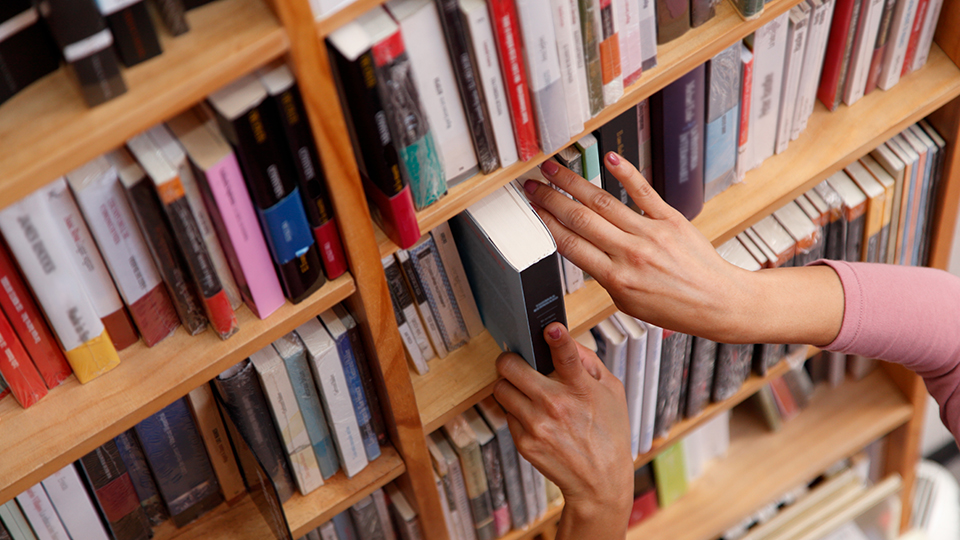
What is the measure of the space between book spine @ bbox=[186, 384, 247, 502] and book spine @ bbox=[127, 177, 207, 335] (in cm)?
14

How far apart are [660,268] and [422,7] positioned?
0.41 m

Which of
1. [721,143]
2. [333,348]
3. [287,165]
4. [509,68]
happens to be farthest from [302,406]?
[721,143]

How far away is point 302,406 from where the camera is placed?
105cm

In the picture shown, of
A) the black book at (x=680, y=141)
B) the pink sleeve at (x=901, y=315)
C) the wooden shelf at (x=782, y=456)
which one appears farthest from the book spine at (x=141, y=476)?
the wooden shelf at (x=782, y=456)

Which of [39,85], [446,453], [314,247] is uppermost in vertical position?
[39,85]

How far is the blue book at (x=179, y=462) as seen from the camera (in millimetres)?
1017

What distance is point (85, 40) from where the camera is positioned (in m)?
0.64

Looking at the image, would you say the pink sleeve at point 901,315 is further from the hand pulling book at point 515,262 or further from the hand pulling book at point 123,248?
the hand pulling book at point 123,248

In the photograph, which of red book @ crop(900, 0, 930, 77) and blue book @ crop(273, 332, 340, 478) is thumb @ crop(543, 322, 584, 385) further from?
red book @ crop(900, 0, 930, 77)

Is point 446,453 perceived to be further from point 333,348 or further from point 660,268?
point 660,268

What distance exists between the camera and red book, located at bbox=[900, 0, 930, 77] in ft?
3.93

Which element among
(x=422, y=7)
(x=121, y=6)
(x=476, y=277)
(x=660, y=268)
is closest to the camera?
(x=121, y=6)

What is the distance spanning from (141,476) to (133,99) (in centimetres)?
58

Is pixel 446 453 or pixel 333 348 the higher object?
pixel 333 348
